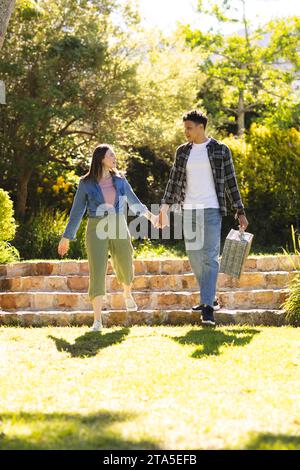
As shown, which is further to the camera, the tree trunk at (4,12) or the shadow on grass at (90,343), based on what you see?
the shadow on grass at (90,343)

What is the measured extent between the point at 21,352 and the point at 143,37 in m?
10.6

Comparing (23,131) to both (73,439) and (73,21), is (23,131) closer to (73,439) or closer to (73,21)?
(73,21)

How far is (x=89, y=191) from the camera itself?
712 centimetres

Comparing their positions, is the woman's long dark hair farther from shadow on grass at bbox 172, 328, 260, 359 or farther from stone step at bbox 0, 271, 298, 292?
stone step at bbox 0, 271, 298, 292

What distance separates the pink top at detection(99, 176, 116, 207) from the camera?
715cm

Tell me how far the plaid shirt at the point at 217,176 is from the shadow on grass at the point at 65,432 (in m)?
3.51

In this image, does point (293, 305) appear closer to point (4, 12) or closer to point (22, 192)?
point (4, 12)

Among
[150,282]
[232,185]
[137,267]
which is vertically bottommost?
[150,282]

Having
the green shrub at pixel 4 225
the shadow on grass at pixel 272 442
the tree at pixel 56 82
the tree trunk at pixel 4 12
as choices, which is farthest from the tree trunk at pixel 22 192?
the shadow on grass at pixel 272 442

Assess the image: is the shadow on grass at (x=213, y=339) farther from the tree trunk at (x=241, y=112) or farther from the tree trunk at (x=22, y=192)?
the tree trunk at (x=241, y=112)

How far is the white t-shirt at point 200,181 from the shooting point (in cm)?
709

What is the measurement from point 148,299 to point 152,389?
3.85 m

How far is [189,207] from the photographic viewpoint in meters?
7.18

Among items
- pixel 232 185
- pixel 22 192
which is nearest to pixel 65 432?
pixel 232 185
